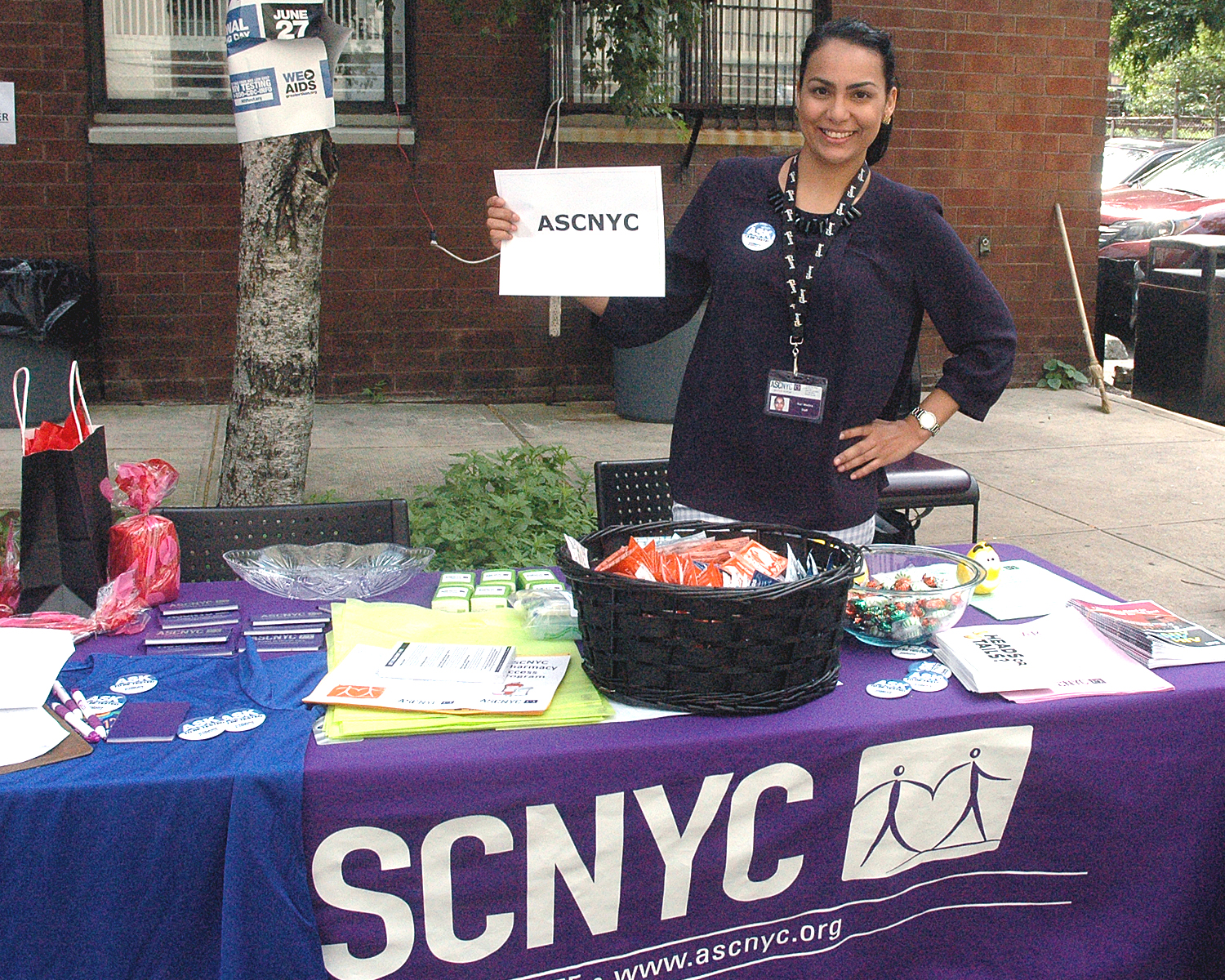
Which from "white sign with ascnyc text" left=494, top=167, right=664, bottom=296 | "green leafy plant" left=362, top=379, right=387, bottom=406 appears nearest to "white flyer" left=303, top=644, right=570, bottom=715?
"white sign with ascnyc text" left=494, top=167, right=664, bottom=296

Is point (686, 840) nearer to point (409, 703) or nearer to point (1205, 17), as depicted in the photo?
point (409, 703)

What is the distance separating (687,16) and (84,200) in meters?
4.56

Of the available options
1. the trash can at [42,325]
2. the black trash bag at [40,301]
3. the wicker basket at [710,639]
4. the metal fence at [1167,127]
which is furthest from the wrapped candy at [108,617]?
the metal fence at [1167,127]

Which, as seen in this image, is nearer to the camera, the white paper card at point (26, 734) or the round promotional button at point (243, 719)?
the white paper card at point (26, 734)

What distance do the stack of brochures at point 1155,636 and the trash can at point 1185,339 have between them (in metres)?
6.71

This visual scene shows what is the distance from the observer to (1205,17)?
1697 centimetres

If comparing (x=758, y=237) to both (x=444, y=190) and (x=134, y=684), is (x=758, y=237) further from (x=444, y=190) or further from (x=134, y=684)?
(x=444, y=190)

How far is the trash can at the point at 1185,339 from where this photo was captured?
8.23 meters

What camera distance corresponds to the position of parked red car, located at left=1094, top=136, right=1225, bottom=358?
34.4ft

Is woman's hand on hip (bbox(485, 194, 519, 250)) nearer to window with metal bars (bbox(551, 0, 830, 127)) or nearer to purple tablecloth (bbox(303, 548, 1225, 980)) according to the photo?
purple tablecloth (bbox(303, 548, 1225, 980))

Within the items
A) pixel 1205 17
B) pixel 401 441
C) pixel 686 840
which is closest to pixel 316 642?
pixel 686 840

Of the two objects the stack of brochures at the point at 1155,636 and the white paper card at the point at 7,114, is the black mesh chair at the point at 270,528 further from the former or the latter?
the white paper card at the point at 7,114

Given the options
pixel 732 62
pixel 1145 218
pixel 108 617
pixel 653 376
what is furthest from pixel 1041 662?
pixel 1145 218

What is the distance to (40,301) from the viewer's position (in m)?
7.00
